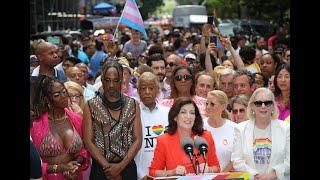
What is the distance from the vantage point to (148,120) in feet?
21.7

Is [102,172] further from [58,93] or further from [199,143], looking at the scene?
[199,143]

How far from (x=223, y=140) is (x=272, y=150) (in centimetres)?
62

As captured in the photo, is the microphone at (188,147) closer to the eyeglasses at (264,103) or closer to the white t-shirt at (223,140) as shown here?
the white t-shirt at (223,140)

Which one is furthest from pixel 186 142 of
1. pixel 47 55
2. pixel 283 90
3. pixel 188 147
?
pixel 47 55

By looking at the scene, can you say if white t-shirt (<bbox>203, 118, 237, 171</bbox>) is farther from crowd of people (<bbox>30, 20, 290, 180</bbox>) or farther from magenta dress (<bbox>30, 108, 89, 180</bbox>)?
magenta dress (<bbox>30, 108, 89, 180</bbox>)

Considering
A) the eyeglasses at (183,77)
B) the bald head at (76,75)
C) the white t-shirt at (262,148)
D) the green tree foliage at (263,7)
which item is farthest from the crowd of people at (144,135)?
the green tree foliage at (263,7)

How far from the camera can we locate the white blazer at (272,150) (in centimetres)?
577

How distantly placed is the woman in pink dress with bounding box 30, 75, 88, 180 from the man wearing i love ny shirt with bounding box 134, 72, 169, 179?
59 cm

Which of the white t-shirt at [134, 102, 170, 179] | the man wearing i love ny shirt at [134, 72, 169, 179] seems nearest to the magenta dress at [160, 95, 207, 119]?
the man wearing i love ny shirt at [134, 72, 169, 179]

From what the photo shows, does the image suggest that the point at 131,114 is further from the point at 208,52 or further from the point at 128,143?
the point at 208,52

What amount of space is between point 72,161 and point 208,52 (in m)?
5.45

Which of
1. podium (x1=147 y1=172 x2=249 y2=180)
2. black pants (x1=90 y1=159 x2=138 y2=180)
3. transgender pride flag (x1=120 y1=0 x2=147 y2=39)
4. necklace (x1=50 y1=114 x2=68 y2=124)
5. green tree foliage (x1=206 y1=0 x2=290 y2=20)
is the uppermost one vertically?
green tree foliage (x1=206 y1=0 x2=290 y2=20)

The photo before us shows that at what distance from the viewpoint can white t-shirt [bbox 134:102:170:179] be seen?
640cm

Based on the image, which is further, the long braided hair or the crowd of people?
the long braided hair
